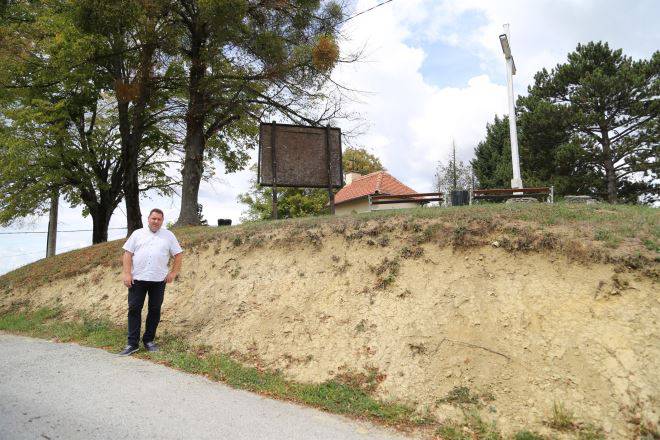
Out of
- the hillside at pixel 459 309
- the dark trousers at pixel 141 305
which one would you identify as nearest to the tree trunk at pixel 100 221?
the hillside at pixel 459 309

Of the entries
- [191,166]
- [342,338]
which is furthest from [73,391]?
[191,166]

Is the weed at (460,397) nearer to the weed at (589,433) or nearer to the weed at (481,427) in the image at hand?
the weed at (481,427)

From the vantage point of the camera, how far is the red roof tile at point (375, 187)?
32.5 m

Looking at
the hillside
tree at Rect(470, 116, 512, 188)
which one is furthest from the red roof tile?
the hillside

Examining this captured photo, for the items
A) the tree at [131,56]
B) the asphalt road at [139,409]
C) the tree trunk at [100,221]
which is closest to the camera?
the asphalt road at [139,409]

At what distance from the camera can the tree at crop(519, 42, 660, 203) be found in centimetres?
2762

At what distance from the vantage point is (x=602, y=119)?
28766 mm

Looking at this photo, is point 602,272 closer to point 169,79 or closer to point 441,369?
point 441,369

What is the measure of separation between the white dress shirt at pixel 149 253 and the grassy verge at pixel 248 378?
123 cm

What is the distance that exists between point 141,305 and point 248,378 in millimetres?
2172

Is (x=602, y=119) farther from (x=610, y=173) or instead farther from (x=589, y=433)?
(x=589, y=433)

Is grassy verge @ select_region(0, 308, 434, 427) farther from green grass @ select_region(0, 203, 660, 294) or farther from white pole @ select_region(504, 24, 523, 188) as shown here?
white pole @ select_region(504, 24, 523, 188)

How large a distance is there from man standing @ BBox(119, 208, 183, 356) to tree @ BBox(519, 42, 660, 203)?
88.5 ft

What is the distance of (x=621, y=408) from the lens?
4.61m
